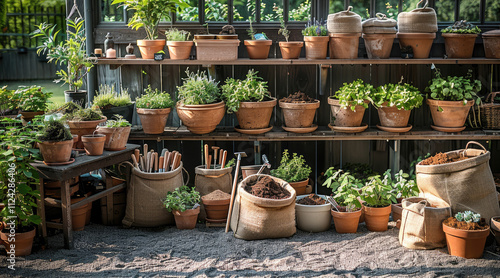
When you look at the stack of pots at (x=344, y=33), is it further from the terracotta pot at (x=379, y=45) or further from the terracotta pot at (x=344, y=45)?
the terracotta pot at (x=379, y=45)

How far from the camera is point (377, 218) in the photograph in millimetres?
5441

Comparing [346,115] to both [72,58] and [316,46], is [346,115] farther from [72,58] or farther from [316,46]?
[72,58]

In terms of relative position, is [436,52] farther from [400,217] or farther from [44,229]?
[44,229]

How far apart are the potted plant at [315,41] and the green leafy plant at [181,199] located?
195 centimetres

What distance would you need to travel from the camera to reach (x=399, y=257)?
15.8 feet

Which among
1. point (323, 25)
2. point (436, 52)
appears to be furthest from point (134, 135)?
point (436, 52)

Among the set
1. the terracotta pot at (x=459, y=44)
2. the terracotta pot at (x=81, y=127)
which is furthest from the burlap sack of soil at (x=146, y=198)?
the terracotta pot at (x=459, y=44)

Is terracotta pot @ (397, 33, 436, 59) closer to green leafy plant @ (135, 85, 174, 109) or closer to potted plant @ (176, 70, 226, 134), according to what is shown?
potted plant @ (176, 70, 226, 134)

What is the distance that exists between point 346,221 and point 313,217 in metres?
0.32

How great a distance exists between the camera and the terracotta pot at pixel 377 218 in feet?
17.7

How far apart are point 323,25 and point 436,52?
136 cm

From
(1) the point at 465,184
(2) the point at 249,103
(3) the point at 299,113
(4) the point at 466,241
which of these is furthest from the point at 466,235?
(2) the point at 249,103

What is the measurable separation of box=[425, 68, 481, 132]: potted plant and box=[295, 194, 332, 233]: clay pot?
1.67m

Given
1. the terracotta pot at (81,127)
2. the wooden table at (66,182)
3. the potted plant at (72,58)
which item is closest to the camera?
the wooden table at (66,182)
